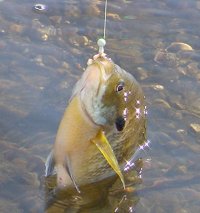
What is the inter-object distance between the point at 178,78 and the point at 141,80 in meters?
0.36

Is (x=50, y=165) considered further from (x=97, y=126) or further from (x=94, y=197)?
(x=97, y=126)

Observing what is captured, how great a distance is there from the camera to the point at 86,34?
6.77m

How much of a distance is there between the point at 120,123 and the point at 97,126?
7.6 inches

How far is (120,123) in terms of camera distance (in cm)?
438

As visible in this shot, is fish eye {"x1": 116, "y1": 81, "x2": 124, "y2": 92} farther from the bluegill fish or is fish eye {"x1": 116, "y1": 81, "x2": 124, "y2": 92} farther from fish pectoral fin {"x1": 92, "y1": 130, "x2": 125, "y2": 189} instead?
fish pectoral fin {"x1": 92, "y1": 130, "x2": 125, "y2": 189}

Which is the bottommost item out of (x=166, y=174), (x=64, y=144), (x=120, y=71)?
(x=166, y=174)

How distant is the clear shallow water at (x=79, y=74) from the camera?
4.71 metres

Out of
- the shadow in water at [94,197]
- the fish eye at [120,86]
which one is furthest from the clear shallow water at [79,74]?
the fish eye at [120,86]

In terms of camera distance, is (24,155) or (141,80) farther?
(141,80)

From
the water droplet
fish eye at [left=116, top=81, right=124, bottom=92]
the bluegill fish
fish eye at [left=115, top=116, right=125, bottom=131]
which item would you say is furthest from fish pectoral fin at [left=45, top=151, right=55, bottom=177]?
the water droplet

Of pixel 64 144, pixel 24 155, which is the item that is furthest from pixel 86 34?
pixel 64 144

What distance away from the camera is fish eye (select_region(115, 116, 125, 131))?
436 centimetres

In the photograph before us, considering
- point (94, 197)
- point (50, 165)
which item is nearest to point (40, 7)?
point (50, 165)

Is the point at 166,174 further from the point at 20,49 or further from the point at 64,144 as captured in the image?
the point at 20,49
